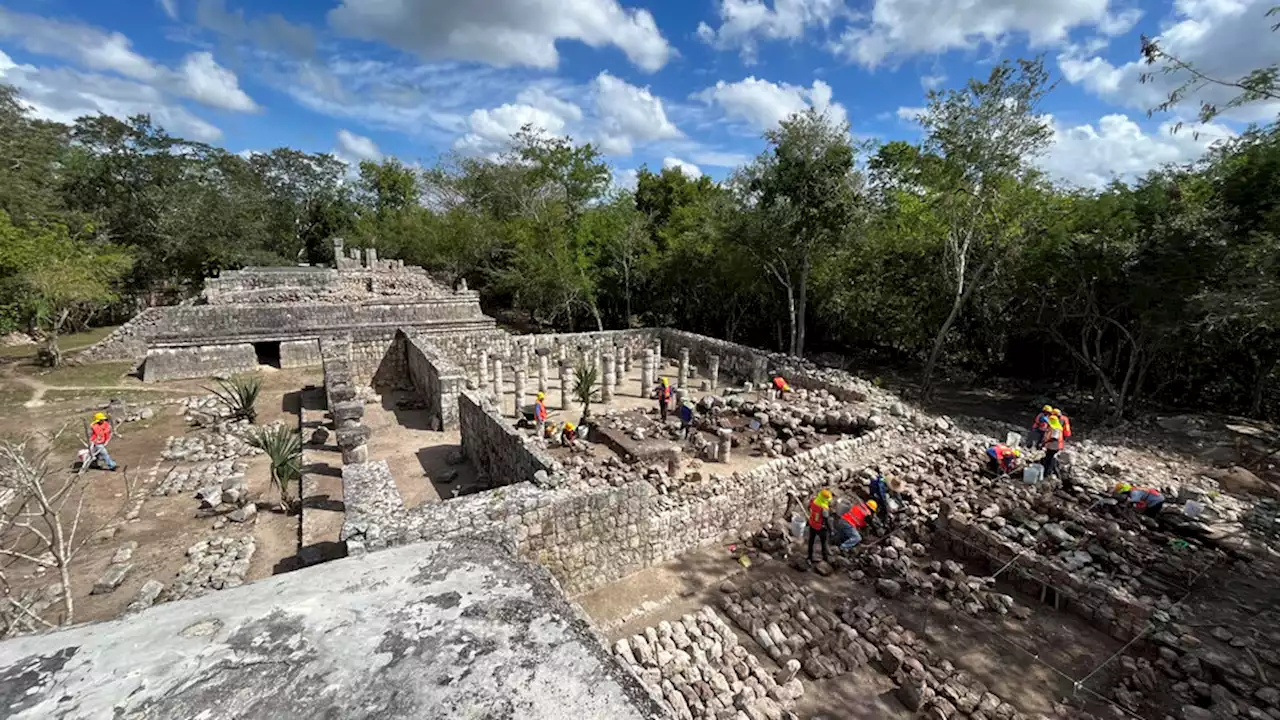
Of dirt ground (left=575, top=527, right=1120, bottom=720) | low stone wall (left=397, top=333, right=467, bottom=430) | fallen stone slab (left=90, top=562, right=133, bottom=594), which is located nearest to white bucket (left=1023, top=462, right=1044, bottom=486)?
dirt ground (left=575, top=527, right=1120, bottom=720)

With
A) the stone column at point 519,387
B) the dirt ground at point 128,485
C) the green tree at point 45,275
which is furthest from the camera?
the green tree at point 45,275

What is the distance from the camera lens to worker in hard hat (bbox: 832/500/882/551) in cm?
729

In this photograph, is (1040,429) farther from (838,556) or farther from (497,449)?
(497,449)

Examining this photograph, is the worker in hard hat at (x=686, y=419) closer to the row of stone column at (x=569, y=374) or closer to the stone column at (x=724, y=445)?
the stone column at (x=724, y=445)

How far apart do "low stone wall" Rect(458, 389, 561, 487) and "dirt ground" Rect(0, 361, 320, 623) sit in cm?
276

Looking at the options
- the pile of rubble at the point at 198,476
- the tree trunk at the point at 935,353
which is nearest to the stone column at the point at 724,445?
the pile of rubble at the point at 198,476

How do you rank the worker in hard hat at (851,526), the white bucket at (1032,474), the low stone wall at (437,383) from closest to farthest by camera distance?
the worker in hard hat at (851,526) → the white bucket at (1032,474) → the low stone wall at (437,383)

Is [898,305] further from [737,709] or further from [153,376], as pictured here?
[153,376]

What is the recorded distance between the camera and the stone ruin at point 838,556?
204 inches

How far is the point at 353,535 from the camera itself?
17.0 feet

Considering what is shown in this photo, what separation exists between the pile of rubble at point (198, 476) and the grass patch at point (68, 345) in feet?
40.0

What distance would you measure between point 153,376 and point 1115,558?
2016cm

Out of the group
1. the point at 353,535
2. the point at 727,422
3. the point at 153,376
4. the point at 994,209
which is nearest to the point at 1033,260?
the point at 994,209

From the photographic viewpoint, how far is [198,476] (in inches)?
348
